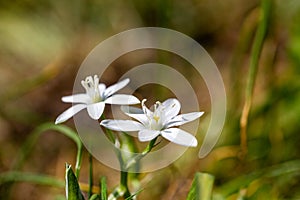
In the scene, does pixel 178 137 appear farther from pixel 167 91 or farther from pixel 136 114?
pixel 167 91

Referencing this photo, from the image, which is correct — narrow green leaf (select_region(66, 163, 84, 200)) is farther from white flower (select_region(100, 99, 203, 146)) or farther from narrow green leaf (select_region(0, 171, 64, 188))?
narrow green leaf (select_region(0, 171, 64, 188))

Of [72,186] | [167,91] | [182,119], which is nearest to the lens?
[72,186]

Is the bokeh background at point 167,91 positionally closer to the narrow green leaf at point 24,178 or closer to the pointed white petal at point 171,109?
the narrow green leaf at point 24,178

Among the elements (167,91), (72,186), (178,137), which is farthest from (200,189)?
(167,91)

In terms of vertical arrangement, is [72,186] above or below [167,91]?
below

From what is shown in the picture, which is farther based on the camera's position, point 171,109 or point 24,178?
point 24,178

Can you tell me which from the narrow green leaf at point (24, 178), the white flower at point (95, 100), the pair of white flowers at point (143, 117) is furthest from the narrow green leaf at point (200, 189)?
the narrow green leaf at point (24, 178)
